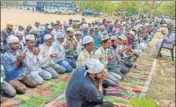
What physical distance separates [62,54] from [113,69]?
159cm

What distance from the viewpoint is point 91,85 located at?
174 inches

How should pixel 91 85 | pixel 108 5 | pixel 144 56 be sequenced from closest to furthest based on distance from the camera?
pixel 91 85 → pixel 144 56 → pixel 108 5

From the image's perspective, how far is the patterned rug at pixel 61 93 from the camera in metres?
5.99

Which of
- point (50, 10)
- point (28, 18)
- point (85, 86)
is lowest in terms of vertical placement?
point (50, 10)

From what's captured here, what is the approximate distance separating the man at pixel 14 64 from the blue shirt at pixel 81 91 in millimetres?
2142

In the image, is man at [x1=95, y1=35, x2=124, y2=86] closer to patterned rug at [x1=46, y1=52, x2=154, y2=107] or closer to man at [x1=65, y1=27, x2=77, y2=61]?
patterned rug at [x1=46, y1=52, x2=154, y2=107]

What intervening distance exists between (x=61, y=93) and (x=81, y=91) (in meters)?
2.40

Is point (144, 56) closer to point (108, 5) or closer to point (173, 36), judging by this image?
point (173, 36)

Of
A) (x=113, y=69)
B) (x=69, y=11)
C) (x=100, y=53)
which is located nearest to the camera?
(x=100, y=53)

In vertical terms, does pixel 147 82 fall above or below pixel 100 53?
below

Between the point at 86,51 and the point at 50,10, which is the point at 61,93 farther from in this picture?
the point at 50,10

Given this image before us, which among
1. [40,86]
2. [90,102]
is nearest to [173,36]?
[40,86]

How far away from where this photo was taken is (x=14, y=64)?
6.56 metres

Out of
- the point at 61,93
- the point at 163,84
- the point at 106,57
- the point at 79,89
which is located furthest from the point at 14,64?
the point at 163,84
